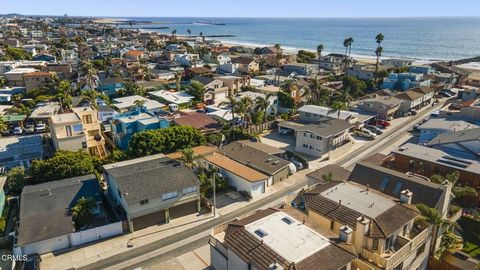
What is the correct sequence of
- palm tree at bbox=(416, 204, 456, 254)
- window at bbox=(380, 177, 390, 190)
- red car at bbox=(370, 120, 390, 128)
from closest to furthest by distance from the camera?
palm tree at bbox=(416, 204, 456, 254)
window at bbox=(380, 177, 390, 190)
red car at bbox=(370, 120, 390, 128)

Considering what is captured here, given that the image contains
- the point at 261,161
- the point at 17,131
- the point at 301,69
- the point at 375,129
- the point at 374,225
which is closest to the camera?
the point at 374,225

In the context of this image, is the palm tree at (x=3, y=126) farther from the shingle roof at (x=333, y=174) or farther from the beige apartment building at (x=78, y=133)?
the shingle roof at (x=333, y=174)

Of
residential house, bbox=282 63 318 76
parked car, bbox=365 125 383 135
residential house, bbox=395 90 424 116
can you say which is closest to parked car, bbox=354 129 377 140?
parked car, bbox=365 125 383 135

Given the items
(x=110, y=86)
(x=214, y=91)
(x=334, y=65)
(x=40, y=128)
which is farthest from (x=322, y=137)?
(x=334, y=65)

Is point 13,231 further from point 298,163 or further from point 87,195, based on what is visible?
point 298,163

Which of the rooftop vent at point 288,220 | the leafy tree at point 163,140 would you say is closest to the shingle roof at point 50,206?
the leafy tree at point 163,140

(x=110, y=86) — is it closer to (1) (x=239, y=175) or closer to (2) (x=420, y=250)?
(1) (x=239, y=175)

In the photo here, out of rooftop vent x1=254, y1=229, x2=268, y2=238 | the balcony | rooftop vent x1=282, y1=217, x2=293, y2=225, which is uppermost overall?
rooftop vent x1=254, y1=229, x2=268, y2=238

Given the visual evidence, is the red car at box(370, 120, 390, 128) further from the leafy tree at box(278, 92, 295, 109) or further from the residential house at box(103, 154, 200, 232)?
the residential house at box(103, 154, 200, 232)
